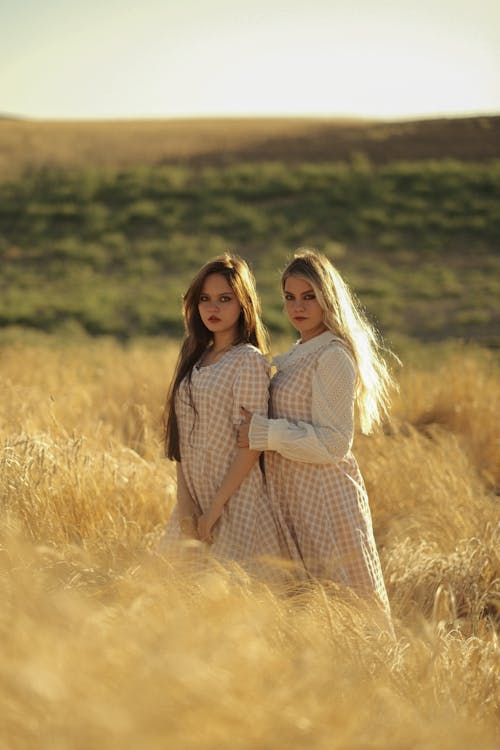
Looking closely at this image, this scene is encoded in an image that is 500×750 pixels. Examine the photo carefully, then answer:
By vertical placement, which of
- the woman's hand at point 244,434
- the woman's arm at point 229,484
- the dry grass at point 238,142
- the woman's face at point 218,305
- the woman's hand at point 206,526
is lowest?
the woman's hand at point 206,526

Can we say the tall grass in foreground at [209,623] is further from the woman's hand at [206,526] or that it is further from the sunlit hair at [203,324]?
the sunlit hair at [203,324]

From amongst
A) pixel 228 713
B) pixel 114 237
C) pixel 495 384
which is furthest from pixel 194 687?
pixel 114 237

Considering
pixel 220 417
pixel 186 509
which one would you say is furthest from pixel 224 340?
pixel 186 509

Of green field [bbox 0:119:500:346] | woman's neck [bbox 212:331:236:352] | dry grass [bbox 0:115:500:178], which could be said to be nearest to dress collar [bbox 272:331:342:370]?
woman's neck [bbox 212:331:236:352]

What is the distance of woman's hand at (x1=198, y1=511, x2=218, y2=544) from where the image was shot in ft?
11.8

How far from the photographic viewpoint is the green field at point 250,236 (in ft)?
66.4

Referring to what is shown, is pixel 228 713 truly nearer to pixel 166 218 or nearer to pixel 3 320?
pixel 3 320

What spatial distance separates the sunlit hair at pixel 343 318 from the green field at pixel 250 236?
12.5m

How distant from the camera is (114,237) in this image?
29219 mm

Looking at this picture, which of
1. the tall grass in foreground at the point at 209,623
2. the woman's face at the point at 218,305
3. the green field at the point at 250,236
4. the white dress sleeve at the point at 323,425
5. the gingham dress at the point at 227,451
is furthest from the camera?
the green field at the point at 250,236

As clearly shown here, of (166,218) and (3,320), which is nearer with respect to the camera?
(3,320)

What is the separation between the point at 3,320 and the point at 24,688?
1883cm

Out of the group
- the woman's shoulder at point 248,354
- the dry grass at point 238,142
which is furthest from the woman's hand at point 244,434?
the dry grass at point 238,142

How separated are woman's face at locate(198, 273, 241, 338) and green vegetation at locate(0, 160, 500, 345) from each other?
13266 mm
